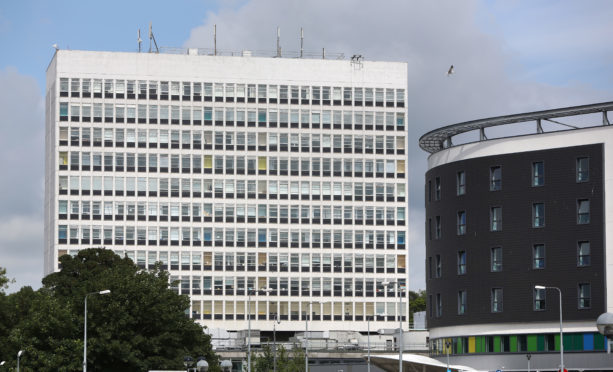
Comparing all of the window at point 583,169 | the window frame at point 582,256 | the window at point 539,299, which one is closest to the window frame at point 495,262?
the window at point 539,299

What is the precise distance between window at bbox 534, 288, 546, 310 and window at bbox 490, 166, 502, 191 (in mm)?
10339

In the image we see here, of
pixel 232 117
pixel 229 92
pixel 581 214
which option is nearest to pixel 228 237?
pixel 232 117

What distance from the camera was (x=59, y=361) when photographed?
296ft

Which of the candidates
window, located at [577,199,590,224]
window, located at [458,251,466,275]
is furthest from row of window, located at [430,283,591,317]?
window, located at [577,199,590,224]

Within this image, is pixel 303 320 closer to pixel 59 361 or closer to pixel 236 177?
pixel 236 177

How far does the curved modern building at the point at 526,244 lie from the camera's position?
102m

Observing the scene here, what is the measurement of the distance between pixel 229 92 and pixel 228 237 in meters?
21.1

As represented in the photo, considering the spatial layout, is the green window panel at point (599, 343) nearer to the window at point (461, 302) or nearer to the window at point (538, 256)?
the window at point (538, 256)

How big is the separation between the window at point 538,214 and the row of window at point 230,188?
65501 mm

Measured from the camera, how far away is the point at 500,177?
108 metres

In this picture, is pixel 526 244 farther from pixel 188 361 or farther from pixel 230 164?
pixel 230 164

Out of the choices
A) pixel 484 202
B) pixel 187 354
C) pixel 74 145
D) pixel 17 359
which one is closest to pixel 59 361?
pixel 17 359

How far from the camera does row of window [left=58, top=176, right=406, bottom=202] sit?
540ft

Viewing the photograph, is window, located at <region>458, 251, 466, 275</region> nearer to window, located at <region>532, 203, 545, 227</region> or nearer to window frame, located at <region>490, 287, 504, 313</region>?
window frame, located at <region>490, 287, 504, 313</region>
